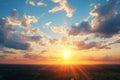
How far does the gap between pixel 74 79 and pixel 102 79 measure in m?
12.0

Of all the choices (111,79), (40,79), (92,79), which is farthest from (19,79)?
(111,79)

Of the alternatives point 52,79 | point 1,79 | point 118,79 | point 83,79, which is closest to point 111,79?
point 118,79

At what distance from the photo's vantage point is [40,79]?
83.7 metres

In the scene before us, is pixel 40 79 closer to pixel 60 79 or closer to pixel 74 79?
pixel 60 79

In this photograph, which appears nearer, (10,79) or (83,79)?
(83,79)

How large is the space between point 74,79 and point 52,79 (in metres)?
9.97

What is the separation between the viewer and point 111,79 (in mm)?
84125

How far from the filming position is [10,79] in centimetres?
8612

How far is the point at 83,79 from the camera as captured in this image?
263ft

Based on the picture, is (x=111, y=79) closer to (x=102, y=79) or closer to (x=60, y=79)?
(x=102, y=79)

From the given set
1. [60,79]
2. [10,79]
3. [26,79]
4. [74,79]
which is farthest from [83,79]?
[10,79]

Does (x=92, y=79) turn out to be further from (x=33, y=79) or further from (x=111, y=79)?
(x=33, y=79)

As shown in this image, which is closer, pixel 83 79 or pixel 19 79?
pixel 83 79

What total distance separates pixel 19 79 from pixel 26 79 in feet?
Answer: 10.5
